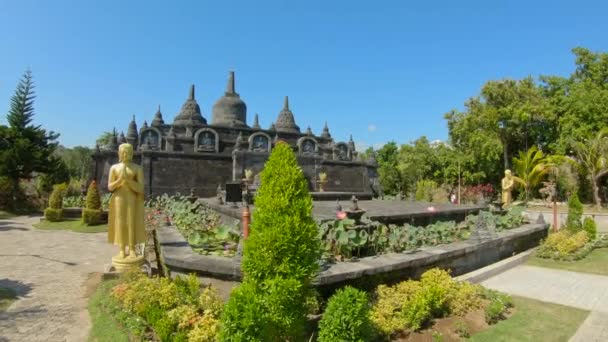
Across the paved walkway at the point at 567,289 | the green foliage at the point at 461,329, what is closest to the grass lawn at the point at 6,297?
the green foliage at the point at 461,329

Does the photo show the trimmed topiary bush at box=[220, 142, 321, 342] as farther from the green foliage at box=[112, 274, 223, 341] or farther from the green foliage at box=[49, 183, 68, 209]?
the green foliage at box=[49, 183, 68, 209]

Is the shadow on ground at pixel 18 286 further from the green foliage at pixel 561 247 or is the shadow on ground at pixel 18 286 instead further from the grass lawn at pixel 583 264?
the green foliage at pixel 561 247

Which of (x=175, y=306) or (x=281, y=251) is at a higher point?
(x=281, y=251)

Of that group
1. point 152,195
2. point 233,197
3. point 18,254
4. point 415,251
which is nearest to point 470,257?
point 415,251

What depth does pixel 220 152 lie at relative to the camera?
2741 centimetres

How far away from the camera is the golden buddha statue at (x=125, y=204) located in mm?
6496

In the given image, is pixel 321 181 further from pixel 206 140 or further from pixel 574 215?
pixel 574 215

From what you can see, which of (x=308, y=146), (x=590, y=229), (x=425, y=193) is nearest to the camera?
(x=590, y=229)

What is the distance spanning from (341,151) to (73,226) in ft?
71.3

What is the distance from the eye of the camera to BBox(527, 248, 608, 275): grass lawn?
8.44 metres

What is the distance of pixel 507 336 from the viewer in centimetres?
467

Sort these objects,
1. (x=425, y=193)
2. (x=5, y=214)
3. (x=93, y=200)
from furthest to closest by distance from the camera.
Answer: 1. (x=425, y=193)
2. (x=5, y=214)
3. (x=93, y=200)

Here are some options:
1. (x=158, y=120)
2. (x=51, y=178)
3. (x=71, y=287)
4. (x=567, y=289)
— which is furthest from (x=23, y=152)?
(x=567, y=289)

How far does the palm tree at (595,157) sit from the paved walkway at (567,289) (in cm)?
2001
